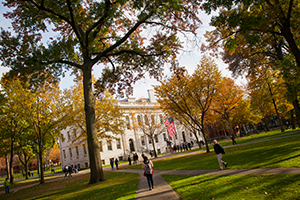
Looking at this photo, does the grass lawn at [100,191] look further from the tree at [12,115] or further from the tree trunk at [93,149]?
the tree at [12,115]

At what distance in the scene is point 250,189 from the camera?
19.3 feet

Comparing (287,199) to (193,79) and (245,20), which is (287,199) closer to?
(245,20)

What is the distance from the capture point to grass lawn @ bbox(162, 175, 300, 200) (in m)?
5.16

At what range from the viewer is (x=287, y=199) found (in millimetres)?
4707

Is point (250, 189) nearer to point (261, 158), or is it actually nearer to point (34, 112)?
point (261, 158)

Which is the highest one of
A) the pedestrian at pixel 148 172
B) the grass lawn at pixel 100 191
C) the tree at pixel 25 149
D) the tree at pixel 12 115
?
the tree at pixel 12 115

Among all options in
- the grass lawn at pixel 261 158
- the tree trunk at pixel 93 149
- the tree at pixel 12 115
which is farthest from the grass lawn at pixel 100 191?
the tree at pixel 12 115

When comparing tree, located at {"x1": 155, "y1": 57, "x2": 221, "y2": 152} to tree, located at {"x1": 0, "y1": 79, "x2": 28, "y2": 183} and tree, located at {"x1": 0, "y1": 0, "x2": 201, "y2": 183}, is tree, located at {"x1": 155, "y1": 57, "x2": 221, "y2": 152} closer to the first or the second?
tree, located at {"x1": 0, "y1": 0, "x2": 201, "y2": 183}

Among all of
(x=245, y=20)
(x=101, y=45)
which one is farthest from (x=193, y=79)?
(x=245, y=20)

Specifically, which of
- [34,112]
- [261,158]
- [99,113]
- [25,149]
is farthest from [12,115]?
[261,158]

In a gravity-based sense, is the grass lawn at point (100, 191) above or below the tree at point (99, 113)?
below

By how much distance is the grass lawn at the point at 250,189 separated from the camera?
5160 mm

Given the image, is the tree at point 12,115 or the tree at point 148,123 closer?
the tree at point 12,115

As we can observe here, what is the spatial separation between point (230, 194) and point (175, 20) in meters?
11.6
